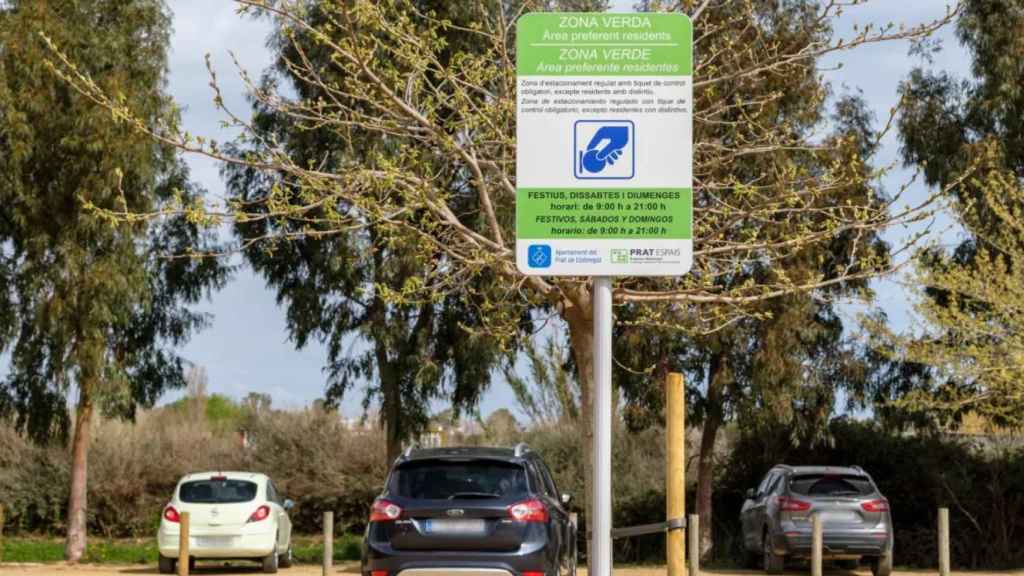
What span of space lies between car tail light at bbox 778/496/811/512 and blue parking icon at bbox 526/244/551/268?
1787 cm

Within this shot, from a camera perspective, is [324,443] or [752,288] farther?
[324,443]

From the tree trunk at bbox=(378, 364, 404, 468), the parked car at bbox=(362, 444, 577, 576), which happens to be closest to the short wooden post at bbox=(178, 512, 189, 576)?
the parked car at bbox=(362, 444, 577, 576)

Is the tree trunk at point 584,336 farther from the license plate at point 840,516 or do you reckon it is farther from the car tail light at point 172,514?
the car tail light at point 172,514

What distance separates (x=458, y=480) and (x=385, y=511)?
76cm

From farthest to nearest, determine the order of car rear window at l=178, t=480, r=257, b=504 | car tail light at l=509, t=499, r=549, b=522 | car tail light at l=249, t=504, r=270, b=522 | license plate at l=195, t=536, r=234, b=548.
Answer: car rear window at l=178, t=480, r=257, b=504 < car tail light at l=249, t=504, r=270, b=522 < license plate at l=195, t=536, r=234, b=548 < car tail light at l=509, t=499, r=549, b=522

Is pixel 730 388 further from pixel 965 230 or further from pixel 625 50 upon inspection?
pixel 625 50

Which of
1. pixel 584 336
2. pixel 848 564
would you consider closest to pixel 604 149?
pixel 584 336

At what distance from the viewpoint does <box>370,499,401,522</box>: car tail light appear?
15.0m

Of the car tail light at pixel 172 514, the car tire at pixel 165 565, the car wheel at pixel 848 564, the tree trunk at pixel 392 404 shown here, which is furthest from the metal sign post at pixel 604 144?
the tree trunk at pixel 392 404

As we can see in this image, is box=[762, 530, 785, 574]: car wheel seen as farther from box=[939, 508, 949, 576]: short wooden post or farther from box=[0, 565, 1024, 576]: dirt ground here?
box=[939, 508, 949, 576]: short wooden post

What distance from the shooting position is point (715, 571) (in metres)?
27.7

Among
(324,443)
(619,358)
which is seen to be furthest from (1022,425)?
(324,443)

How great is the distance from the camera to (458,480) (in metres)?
15.3

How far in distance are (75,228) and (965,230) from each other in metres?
16.9
